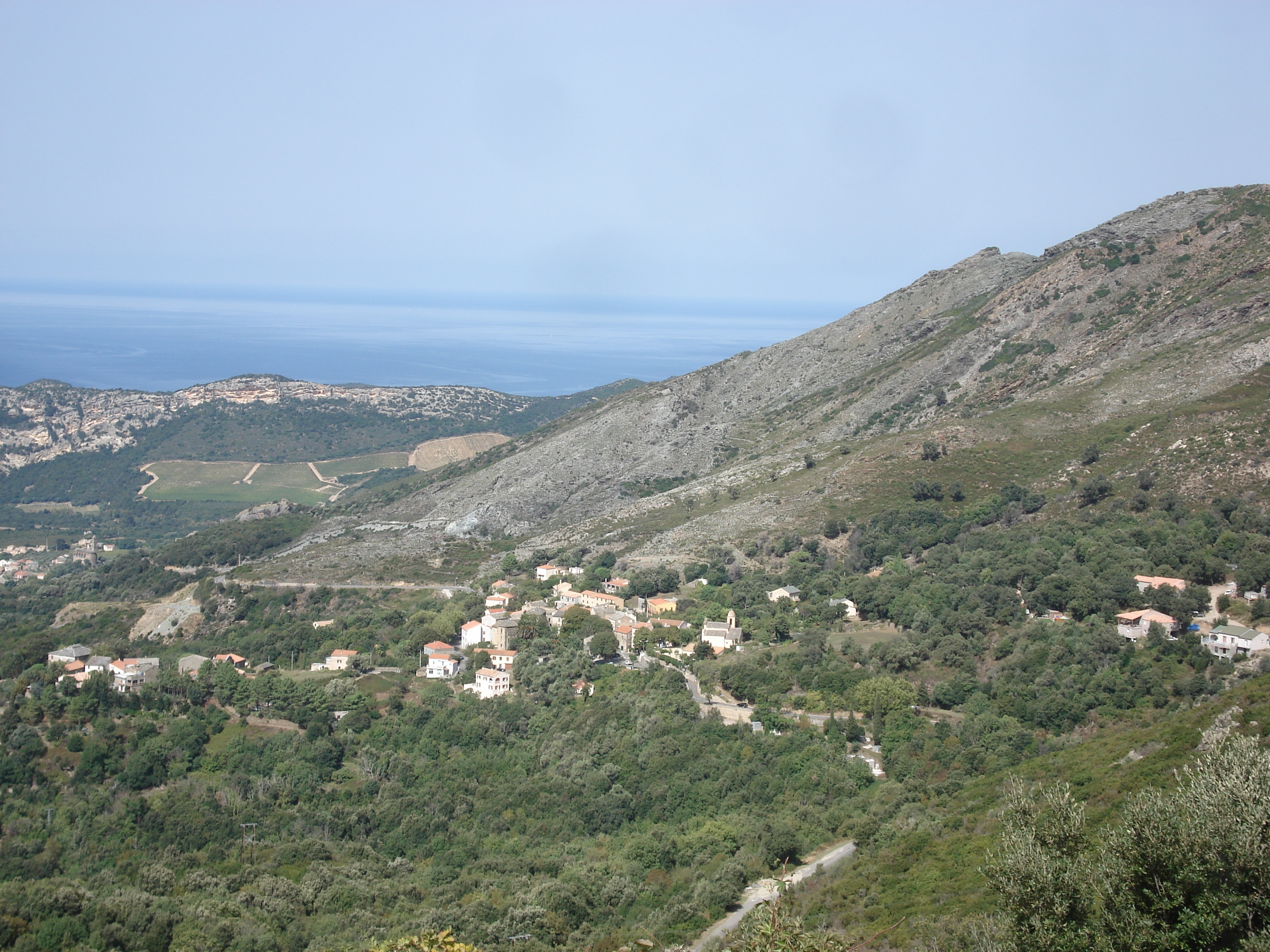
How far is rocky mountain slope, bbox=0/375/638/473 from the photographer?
348ft

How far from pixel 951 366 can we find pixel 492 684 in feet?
A: 119

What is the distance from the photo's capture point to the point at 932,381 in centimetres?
5934

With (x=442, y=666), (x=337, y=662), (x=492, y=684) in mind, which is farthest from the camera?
(x=337, y=662)

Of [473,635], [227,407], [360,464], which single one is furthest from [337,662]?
[227,407]

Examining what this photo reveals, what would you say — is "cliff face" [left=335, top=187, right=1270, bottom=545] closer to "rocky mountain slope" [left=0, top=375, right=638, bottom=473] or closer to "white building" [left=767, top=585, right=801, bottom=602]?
"white building" [left=767, top=585, right=801, bottom=602]

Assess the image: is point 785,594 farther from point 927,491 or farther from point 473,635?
point 473,635

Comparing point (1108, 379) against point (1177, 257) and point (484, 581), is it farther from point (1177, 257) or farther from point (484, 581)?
point (484, 581)

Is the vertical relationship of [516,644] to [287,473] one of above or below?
above

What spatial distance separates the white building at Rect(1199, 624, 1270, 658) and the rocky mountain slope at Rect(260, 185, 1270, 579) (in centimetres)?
1996

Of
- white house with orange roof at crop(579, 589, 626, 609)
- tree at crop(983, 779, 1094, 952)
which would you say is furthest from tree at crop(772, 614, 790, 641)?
tree at crop(983, 779, 1094, 952)

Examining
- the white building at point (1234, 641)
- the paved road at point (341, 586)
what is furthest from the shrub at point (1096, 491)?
the paved road at point (341, 586)

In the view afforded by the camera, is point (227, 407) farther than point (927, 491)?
Yes

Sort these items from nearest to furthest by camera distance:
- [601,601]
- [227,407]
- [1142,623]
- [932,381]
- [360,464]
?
1. [1142,623]
2. [601,601]
3. [932,381]
4. [360,464]
5. [227,407]

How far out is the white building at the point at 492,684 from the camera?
35.8 metres
